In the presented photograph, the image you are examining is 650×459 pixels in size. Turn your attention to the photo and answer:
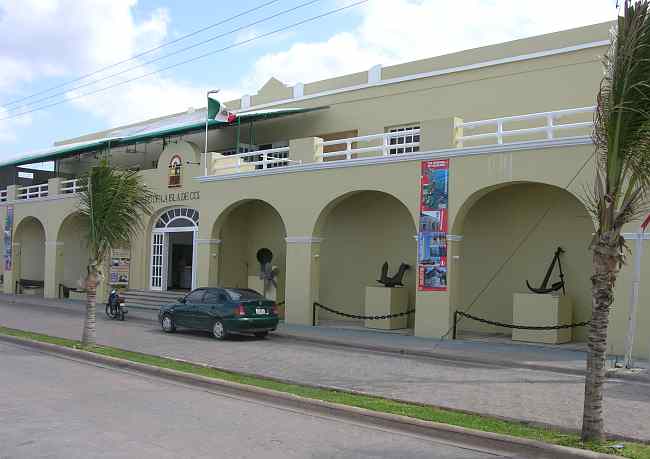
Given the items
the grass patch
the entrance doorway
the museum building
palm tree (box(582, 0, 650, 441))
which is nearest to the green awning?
the museum building

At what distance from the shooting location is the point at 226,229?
26.2m

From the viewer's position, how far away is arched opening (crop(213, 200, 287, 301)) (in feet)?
84.4

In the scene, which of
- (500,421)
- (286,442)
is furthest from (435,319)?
(286,442)

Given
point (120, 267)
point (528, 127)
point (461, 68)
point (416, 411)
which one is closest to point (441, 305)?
point (528, 127)

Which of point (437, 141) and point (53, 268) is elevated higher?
point (437, 141)

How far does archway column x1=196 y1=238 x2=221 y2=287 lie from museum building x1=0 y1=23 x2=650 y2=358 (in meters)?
0.05

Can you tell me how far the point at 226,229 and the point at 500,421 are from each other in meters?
18.9

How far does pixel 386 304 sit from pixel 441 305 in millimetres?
2526

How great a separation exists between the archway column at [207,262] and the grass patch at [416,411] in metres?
10.7

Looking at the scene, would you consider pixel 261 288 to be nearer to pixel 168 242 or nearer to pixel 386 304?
pixel 386 304

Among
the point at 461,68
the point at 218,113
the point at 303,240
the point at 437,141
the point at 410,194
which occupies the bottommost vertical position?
the point at 303,240

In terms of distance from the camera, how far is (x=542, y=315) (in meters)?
16.6

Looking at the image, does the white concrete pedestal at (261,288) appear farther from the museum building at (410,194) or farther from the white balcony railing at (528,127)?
the white balcony railing at (528,127)

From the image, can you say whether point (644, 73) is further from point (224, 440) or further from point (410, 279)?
point (410, 279)
